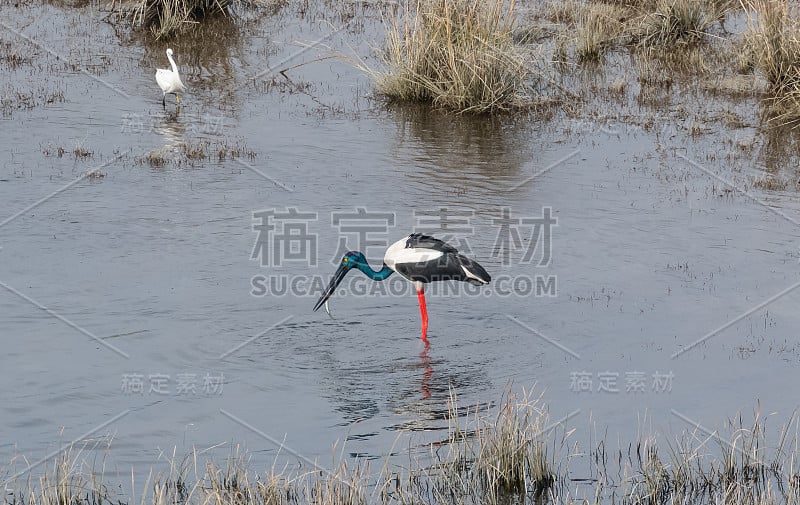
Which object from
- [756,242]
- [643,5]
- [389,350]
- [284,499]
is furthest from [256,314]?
[643,5]

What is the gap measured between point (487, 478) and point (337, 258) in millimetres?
4308

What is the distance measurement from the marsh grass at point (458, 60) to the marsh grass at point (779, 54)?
303cm

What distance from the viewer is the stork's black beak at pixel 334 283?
353 inches

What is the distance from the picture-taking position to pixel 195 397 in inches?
289

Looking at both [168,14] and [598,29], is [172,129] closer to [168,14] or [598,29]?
[168,14]

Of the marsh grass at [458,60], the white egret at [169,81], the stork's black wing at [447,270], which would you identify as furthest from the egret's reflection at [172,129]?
the stork's black wing at [447,270]

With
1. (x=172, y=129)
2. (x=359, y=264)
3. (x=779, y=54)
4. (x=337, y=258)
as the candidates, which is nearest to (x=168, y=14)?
(x=172, y=129)

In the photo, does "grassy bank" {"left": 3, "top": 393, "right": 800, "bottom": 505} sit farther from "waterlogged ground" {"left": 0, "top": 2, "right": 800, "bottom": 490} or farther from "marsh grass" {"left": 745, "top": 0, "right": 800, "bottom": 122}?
"marsh grass" {"left": 745, "top": 0, "right": 800, "bottom": 122}

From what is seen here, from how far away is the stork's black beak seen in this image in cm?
897

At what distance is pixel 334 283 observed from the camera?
356 inches

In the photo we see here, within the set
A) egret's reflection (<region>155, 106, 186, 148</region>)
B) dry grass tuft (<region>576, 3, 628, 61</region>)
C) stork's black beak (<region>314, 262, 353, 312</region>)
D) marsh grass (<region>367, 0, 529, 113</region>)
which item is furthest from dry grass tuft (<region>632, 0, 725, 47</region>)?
stork's black beak (<region>314, 262, 353, 312</region>)

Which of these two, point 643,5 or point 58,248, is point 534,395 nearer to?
point 58,248

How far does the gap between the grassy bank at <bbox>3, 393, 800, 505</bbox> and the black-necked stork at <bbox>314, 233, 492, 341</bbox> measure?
230cm

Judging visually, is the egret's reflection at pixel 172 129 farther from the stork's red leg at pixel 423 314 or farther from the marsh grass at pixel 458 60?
the stork's red leg at pixel 423 314
